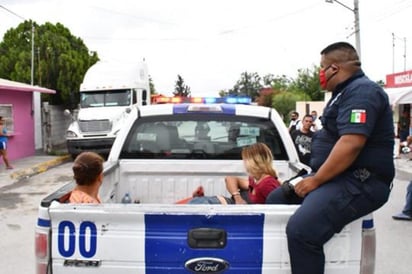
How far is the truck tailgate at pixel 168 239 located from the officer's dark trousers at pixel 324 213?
76 mm

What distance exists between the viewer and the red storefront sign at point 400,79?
2551 cm

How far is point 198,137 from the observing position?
4.38 meters

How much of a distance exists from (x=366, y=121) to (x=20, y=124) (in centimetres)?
1626

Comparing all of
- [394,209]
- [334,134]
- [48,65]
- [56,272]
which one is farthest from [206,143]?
[48,65]

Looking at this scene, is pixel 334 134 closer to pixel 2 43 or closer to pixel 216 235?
pixel 216 235

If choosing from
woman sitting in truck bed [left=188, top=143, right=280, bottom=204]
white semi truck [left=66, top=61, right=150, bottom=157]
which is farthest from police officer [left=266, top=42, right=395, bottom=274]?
white semi truck [left=66, top=61, right=150, bottom=157]

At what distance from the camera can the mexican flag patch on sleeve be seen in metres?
2.42

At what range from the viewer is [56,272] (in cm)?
241

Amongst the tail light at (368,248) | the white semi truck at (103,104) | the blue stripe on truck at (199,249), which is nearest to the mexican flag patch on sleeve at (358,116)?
the tail light at (368,248)

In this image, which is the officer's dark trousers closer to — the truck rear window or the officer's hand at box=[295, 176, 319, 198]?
the officer's hand at box=[295, 176, 319, 198]

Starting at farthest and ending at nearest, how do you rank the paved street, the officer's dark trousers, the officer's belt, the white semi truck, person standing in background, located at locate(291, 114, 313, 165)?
the white semi truck < person standing in background, located at locate(291, 114, 313, 165) < the paved street < the officer's belt < the officer's dark trousers

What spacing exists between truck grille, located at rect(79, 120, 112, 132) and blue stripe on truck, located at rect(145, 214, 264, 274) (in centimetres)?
1388

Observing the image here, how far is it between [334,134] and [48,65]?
24305mm

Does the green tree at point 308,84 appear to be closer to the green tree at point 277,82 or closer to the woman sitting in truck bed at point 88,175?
the green tree at point 277,82
